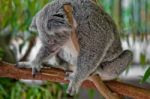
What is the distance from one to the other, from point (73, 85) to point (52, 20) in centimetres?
26

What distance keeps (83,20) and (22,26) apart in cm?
84

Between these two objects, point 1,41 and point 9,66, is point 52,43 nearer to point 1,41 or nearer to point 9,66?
point 9,66

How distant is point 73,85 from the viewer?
1505 mm

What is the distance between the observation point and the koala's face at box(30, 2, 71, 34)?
55.7 inches

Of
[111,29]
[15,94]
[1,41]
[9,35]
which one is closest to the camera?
[111,29]

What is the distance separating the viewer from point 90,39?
1.54m

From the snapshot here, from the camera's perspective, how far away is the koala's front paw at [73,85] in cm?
148

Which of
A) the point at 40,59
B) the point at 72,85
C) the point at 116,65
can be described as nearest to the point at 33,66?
the point at 40,59

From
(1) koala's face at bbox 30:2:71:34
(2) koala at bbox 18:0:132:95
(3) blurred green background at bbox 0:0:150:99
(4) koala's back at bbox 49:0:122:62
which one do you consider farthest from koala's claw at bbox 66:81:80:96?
(3) blurred green background at bbox 0:0:150:99

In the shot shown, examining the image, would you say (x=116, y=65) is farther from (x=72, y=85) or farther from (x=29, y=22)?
(x=29, y=22)

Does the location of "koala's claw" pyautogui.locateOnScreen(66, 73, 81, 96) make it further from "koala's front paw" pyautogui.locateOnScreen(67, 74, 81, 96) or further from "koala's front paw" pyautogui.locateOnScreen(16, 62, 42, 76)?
"koala's front paw" pyautogui.locateOnScreen(16, 62, 42, 76)

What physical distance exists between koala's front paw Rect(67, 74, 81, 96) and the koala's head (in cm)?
20

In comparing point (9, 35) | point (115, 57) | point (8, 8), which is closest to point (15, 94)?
point (8, 8)

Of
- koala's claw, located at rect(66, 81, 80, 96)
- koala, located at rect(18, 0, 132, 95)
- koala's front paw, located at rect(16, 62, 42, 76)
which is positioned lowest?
koala's claw, located at rect(66, 81, 80, 96)
